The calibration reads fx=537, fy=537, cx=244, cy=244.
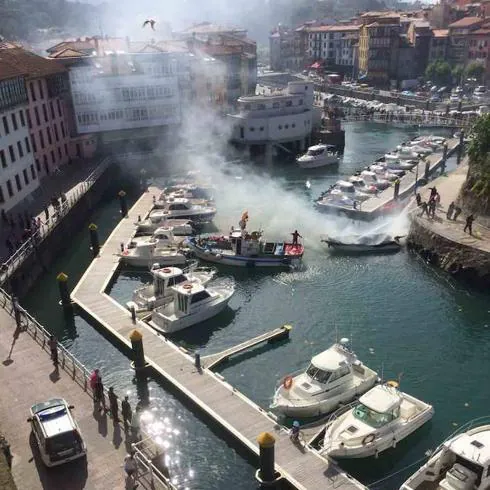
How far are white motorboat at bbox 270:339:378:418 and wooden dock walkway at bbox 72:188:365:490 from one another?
1.83 meters

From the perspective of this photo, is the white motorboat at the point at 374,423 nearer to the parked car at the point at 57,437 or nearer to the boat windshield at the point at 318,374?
the boat windshield at the point at 318,374

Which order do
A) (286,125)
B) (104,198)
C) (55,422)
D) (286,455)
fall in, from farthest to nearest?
(286,125) → (104,198) → (286,455) → (55,422)

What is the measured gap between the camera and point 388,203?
200 feet

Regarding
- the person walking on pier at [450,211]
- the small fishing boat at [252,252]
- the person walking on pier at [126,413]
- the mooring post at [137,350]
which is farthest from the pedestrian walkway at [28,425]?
the person walking on pier at [450,211]

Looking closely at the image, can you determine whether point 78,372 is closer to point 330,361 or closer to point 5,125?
point 330,361

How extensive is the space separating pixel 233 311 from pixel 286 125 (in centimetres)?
5539

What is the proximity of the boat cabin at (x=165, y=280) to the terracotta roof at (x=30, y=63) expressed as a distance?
113ft

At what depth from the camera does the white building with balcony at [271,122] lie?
88.8 metres

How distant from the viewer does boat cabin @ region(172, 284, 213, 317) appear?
126 feet

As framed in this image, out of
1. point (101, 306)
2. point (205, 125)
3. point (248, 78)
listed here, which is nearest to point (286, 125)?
point (205, 125)

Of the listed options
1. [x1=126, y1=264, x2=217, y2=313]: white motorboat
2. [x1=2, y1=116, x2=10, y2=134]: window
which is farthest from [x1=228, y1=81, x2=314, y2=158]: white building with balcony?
[x1=126, y1=264, x2=217, y2=313]: white motorboat

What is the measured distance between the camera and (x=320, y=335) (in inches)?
1480

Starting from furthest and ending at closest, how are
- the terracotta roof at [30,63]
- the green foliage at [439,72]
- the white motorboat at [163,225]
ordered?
the green foliage at [439,72] → the terracotta roof at [30,63] → the white motorboat at [163,225]

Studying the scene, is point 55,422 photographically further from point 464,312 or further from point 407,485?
point 464,312
